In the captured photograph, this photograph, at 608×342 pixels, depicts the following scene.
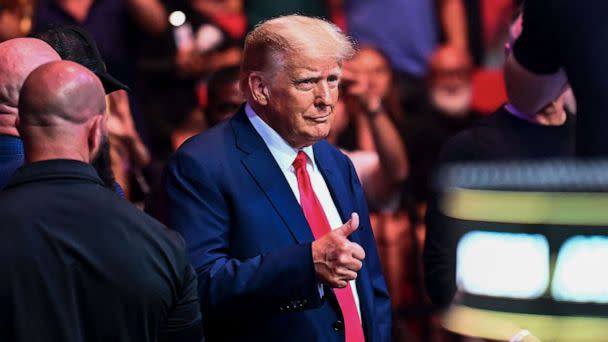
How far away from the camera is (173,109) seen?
4945mm

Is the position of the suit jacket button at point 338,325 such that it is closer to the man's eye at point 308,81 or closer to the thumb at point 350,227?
the thumb at point 350,227

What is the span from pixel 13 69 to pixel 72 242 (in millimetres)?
682

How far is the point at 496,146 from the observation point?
11.7 ft

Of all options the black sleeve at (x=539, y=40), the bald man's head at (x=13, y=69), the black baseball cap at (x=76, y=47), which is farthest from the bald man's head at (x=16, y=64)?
the black sleeve at (x=539, y=40)

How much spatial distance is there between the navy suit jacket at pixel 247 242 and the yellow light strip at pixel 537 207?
1.00 metres

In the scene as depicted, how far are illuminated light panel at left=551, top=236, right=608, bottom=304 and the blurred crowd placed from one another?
307cm

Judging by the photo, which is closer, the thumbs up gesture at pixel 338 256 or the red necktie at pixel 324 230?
the thumbs up gesture at pixel 338 256

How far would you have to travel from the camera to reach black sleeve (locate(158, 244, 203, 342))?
243 cm

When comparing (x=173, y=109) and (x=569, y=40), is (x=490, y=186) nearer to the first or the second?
(x=569, y=40)

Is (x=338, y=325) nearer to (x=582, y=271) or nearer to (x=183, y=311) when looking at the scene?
(x=183, y=311)

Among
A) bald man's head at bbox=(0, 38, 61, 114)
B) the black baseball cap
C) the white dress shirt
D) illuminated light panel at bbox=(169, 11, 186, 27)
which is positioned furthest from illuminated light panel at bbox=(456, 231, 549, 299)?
illuminated light panel at bbox=(169, 11, 186, 27)

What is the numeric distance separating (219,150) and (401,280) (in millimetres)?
2243

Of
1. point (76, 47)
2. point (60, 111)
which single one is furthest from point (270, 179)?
point (60, 111)

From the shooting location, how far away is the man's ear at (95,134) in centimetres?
238
